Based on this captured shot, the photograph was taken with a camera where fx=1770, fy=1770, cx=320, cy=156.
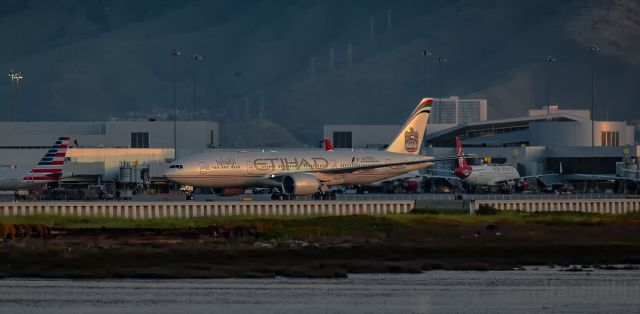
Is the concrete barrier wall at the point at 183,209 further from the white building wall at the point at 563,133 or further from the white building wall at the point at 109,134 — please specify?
the white building wall at the point at 563,133

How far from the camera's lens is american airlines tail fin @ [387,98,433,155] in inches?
5728

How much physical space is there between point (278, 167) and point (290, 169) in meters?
1.17

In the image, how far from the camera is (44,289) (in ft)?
242

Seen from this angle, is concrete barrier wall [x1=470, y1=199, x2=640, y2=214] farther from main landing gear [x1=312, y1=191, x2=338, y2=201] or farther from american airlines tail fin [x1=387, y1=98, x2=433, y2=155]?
american airlines tail fin [x1=387, y1=98, x2=433, y2=155]

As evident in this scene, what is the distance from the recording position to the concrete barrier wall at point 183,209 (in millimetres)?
105000

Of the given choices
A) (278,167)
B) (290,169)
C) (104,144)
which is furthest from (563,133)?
(278,167)

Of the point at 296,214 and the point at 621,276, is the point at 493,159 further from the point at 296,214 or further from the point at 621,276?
the point at 621,276

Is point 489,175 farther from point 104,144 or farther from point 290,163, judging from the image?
point 104,144

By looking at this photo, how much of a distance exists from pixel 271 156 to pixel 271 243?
4436 cm

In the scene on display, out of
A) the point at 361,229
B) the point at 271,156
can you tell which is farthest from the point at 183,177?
the point at 361,229

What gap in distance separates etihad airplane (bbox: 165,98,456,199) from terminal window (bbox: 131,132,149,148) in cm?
4291

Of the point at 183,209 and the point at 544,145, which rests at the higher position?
the point at 544,145

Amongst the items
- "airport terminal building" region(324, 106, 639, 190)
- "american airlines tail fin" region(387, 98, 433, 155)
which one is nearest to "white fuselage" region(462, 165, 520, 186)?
"american airlines tail fin" region(387, 98, 433, 155)

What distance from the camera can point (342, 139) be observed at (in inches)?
7682
